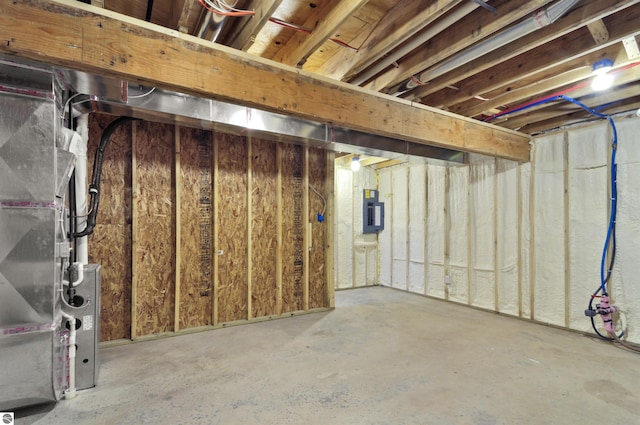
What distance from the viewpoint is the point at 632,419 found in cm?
201

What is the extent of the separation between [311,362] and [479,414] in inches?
53.5

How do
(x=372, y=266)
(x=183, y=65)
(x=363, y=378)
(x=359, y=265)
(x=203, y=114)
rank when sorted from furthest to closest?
(x=372, y=266) < (x=359, y=265) < (x=203, y=114) < (x=363, y=378) < (x=183, y=65)

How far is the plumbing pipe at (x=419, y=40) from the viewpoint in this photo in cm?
199

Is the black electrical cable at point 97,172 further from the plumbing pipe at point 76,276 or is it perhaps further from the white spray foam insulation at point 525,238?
the white spray foam insulation at point 525,238

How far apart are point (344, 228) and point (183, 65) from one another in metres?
4.63

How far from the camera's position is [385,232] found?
6.50 m

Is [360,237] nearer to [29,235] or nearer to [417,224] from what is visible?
[417,224]

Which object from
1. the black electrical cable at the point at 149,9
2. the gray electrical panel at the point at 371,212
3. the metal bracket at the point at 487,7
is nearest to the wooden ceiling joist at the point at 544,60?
the metal bracket at the point at 487,7

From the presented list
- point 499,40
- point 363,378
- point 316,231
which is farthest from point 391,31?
point 316,231

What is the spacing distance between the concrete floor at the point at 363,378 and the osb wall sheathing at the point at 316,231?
28.9 inches

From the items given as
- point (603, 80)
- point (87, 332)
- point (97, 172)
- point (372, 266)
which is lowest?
point (372, 266)

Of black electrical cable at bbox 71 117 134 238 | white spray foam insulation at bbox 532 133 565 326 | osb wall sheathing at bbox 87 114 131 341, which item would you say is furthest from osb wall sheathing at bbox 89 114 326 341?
white spray foam insulation at bbox 532 133 565 326

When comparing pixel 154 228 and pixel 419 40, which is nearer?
pixel 419 40

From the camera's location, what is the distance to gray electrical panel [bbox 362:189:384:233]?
6.41 meters
